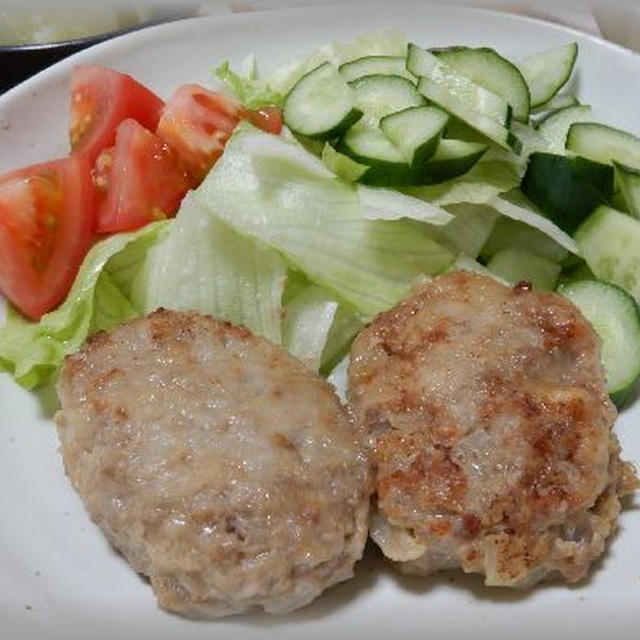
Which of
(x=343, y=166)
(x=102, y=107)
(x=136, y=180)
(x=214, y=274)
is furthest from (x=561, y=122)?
(x=102, y=107)

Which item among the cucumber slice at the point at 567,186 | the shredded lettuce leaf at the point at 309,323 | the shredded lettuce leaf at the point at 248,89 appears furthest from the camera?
the shredded lettuce leaf at the point at 248,89

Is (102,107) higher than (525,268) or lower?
higher

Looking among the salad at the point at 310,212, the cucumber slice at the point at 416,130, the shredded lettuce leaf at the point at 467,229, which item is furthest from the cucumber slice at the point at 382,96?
the shredded lettuce leaf at the point at 467,229

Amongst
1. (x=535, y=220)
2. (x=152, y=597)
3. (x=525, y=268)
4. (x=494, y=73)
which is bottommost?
(x=152, y=597)

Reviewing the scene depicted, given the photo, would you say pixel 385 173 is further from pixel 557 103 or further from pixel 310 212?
pixel 557 103

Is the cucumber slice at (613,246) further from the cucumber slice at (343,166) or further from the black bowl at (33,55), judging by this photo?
the black bowl at (33,55)

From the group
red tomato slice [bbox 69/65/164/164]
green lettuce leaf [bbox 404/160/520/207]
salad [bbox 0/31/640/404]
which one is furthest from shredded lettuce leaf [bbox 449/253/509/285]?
red tomato slice [bbox 69/65/164/164]

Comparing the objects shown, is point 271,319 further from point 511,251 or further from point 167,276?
point 511,251
